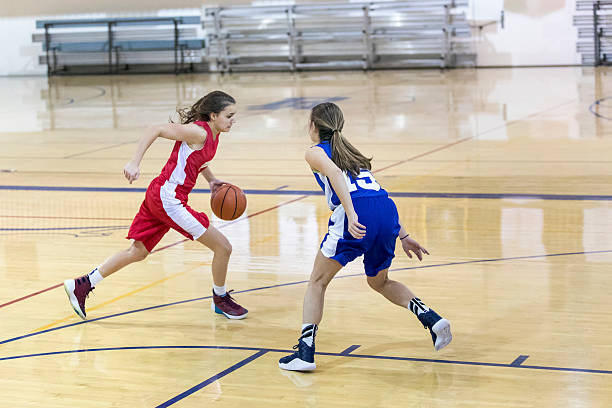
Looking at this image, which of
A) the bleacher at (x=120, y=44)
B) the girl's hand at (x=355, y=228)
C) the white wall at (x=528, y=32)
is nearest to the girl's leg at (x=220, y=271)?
the girl's hand at (x=355, y=228)

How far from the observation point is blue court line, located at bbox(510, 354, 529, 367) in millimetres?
4109

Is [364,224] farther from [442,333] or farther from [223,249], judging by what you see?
[223,249]

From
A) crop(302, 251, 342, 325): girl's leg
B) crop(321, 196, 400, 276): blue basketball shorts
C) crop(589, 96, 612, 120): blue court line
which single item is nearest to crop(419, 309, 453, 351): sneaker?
crop(321, 196, 400, 276): blue basketball shorts

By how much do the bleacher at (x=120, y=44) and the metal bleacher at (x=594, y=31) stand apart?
1011 cm

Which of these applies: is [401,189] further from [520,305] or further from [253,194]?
[520,305]

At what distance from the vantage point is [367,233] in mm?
4082

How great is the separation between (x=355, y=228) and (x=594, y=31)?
20.6 meters

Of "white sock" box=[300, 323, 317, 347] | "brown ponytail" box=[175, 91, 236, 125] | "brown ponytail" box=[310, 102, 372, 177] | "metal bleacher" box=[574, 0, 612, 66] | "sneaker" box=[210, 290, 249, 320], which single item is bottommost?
"sneaker" box=[210, 290, 249, 320]

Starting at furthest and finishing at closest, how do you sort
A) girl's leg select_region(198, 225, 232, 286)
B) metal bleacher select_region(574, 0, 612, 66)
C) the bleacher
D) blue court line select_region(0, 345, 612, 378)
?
the bleacher < metal bleacher select_region(574, 0, 612, 66) < girl's leg select_region(198, 225, 232, 286) < blue court line select_region(0, 345, 612, 378)

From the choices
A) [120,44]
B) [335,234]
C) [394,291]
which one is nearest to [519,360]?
[394,291]

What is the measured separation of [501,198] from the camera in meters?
8.13

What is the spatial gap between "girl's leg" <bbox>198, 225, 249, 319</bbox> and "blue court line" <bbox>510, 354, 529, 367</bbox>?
1.53m

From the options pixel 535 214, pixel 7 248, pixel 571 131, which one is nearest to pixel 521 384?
pixel 535 214

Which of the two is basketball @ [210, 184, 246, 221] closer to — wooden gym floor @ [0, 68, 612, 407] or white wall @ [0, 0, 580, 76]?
wooden gym floor @ [0, 68, 612, 407]
